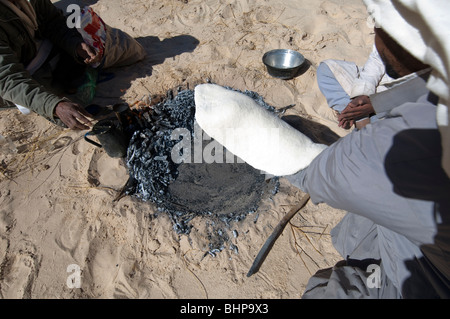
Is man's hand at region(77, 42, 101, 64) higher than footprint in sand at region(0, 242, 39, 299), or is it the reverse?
man's hand at region(77, 42, 101, 64)

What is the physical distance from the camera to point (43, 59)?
2988 mm

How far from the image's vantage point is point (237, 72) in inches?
131

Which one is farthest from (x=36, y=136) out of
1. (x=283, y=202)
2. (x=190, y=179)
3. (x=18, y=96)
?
(x=283, y=202)

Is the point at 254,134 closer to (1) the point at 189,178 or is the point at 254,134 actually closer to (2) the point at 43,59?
(1) the point at 189,178

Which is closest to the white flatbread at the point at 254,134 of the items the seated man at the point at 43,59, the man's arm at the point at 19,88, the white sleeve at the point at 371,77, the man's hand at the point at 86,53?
the white sleeve at the point at 371,77

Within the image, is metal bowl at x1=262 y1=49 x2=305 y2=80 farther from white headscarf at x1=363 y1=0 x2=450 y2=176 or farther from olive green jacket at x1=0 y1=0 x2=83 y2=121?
olive green jacket at x1=0 y1=0 x2=83 y2=121

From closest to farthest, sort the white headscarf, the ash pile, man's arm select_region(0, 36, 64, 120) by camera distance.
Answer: the white headscarf, the ash pile, man's arm select_region(0, 36, 64, 120)

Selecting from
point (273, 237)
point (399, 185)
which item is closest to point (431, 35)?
point (399, 185)

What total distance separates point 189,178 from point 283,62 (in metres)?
1.99

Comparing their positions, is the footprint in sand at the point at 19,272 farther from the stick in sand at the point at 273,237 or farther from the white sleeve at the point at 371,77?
the white sleeve at the point at 371,77

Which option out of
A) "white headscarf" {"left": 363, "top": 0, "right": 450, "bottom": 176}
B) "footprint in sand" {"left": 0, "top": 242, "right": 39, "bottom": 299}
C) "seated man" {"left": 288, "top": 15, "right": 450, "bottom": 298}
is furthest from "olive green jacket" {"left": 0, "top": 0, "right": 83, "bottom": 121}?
"white headscarf" {"left": 363, "top": 0, "right": 450, "bottom": 176}

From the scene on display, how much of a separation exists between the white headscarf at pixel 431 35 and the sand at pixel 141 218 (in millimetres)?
1460

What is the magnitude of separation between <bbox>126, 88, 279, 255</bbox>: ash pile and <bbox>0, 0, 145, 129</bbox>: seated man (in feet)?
2.09

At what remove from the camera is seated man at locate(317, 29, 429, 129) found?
2498 mm
